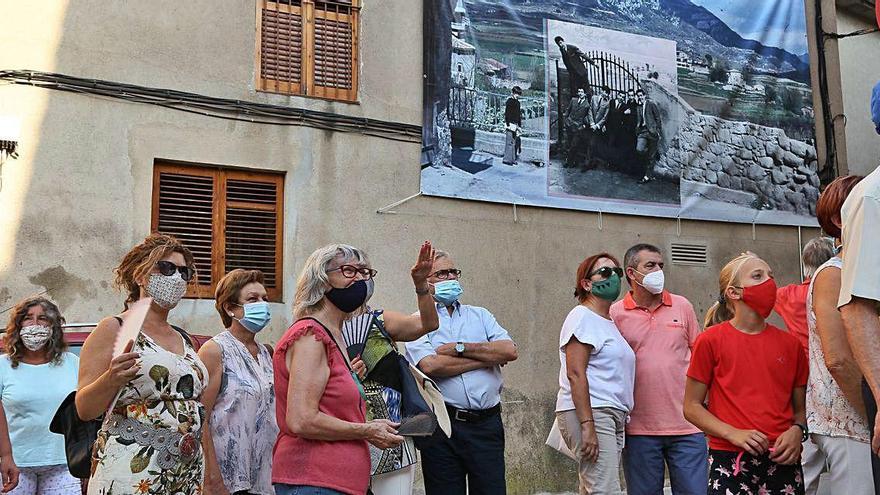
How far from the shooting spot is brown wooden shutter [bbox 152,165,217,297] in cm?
1038

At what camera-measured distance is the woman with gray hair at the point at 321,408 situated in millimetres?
4281

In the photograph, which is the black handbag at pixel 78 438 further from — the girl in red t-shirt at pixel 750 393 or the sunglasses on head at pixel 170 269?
the girl in red t-shirt at pixel 750 393

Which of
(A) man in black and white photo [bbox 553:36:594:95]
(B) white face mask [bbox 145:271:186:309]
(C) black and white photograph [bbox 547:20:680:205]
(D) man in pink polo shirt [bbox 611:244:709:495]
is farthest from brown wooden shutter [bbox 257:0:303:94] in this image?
(B) white face mask [bbox 145:271:186:309]

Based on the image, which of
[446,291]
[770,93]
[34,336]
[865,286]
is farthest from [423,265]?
[770,93]

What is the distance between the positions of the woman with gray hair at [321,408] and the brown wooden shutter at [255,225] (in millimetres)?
6172

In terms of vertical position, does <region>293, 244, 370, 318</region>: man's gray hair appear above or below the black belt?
above

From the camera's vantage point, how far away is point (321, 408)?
14.4 ft

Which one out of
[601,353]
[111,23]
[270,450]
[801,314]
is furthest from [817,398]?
[111,23]

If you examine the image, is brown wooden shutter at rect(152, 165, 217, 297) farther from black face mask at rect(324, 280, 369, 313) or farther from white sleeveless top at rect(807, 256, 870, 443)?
white sleeveless top at rect(807, 256, 870, 443)

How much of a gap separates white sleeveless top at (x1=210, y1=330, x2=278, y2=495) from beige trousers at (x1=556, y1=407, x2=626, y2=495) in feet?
6.23

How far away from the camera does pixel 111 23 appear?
10.2 metres

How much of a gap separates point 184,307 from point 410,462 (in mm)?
5530

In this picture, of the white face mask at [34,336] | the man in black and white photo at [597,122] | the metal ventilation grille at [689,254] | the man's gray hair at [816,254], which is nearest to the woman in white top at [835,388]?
the man's gray hair at [816,254]

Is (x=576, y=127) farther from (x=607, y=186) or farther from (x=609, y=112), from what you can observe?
(x=607, y=186)
